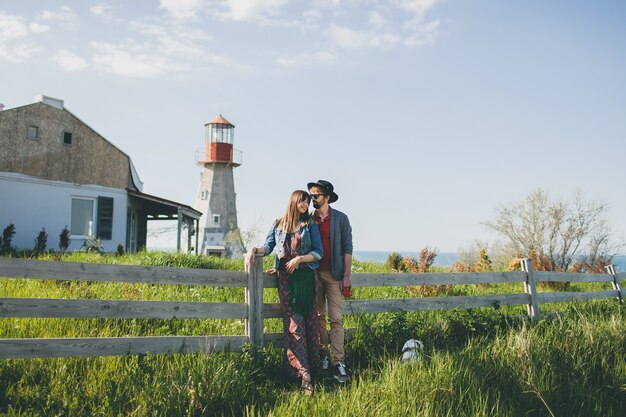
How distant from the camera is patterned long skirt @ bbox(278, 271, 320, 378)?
571 centimetres

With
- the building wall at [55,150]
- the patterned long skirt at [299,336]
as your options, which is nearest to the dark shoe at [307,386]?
the patterned long skirt at [299,336]

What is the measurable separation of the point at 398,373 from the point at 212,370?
1.67 m

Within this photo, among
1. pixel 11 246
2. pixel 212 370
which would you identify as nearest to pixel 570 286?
pixel 212 370

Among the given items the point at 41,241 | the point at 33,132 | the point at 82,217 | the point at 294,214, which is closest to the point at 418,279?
the point at 294,214

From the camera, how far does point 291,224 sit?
18.9 feet

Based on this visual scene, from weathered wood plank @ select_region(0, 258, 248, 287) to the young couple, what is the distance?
1.48 feet

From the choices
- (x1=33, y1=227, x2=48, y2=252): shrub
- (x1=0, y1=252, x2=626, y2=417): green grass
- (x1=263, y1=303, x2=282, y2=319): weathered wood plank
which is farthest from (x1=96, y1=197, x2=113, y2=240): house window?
(x1=263, y1=303, x2=282, y2=319): weathered wood plank

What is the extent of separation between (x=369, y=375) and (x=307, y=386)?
608 mm

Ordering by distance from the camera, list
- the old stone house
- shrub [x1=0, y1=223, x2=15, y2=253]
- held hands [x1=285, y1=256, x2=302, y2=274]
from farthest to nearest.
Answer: the old stone house → shrub [x1=0, y1=223, x2=15, y2=253] → held hands [x1=285, y1=256, x2=302, y2=274]

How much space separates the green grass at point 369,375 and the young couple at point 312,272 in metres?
0.35

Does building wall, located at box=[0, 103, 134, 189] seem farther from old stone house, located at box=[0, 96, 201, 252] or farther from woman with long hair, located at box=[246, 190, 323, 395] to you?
woman with long hair, located at box=[246, 190, 323, 395]

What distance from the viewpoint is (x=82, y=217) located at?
20188mm

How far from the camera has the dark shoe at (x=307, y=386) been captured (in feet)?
16.8

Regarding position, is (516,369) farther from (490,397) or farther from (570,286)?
(570,286)
